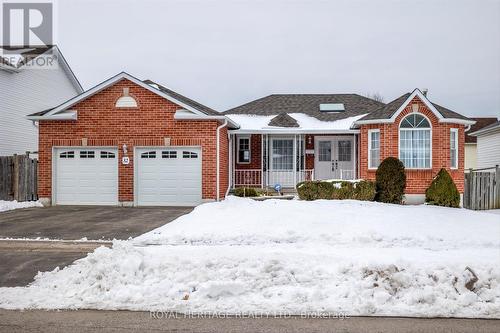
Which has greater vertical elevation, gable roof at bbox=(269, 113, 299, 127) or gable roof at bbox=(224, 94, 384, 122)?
gable roof at bbox=(224, 94, 384, 122)

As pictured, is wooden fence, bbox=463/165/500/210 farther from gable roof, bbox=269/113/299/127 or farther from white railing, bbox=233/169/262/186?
white railing, bbox=233/169/262/186

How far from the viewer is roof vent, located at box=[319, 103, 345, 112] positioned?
954 inches

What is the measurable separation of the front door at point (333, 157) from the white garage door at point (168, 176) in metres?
6.98

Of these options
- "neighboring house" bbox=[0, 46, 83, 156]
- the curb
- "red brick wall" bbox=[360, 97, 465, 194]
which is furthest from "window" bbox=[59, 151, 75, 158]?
"red brick wall" bbox=[360, 97, 465, 194]

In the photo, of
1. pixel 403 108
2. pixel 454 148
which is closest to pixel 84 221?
pixel 403 108

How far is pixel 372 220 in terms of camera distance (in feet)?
39.1

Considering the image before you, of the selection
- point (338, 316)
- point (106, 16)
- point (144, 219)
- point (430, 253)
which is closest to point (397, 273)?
point (338, 316)

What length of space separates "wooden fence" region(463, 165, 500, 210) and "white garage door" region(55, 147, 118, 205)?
1377 cm

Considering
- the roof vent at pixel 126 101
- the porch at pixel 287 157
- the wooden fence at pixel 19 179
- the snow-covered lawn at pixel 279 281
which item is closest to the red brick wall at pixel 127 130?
the roof vent at pixel 126 101

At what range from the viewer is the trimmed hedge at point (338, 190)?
1591 centimetres

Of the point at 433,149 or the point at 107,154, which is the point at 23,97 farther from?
the point at 433,149

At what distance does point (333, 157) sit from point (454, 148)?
560 cm

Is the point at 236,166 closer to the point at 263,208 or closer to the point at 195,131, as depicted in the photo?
the point at 195,131

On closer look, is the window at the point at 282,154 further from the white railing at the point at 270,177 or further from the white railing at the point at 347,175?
the white railing at the point at 347,175
